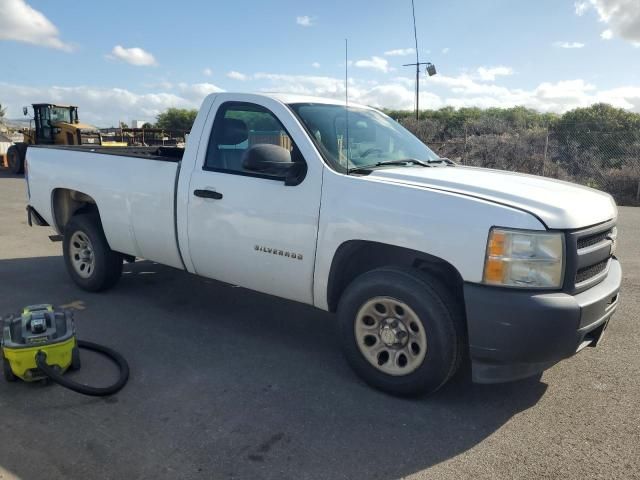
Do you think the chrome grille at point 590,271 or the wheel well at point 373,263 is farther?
the wheel well at point 373,263

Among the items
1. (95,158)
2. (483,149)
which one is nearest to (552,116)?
(483,149)

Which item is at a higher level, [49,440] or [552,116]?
[552,116]

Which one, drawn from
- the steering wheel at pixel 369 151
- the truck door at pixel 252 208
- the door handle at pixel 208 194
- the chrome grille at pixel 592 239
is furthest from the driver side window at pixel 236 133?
the chrome grille at pixel 592 239

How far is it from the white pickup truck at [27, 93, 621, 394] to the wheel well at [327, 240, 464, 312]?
1cm

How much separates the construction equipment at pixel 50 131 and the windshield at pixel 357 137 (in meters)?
18.6

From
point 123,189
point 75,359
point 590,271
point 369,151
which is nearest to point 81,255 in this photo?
point 123,189

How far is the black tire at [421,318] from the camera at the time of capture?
3205mm

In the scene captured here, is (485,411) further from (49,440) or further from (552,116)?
(552,116)

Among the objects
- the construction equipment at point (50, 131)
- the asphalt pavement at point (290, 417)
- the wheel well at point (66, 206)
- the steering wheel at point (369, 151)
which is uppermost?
the construction equipment at point (50, 131)

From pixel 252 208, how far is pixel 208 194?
1.51 ft

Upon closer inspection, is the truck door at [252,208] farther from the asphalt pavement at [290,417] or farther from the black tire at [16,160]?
the black tire at [16,160]

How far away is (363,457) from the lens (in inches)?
112

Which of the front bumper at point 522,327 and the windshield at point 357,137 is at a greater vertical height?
the windshield at point 357,137

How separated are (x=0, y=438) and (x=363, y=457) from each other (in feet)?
6.53
